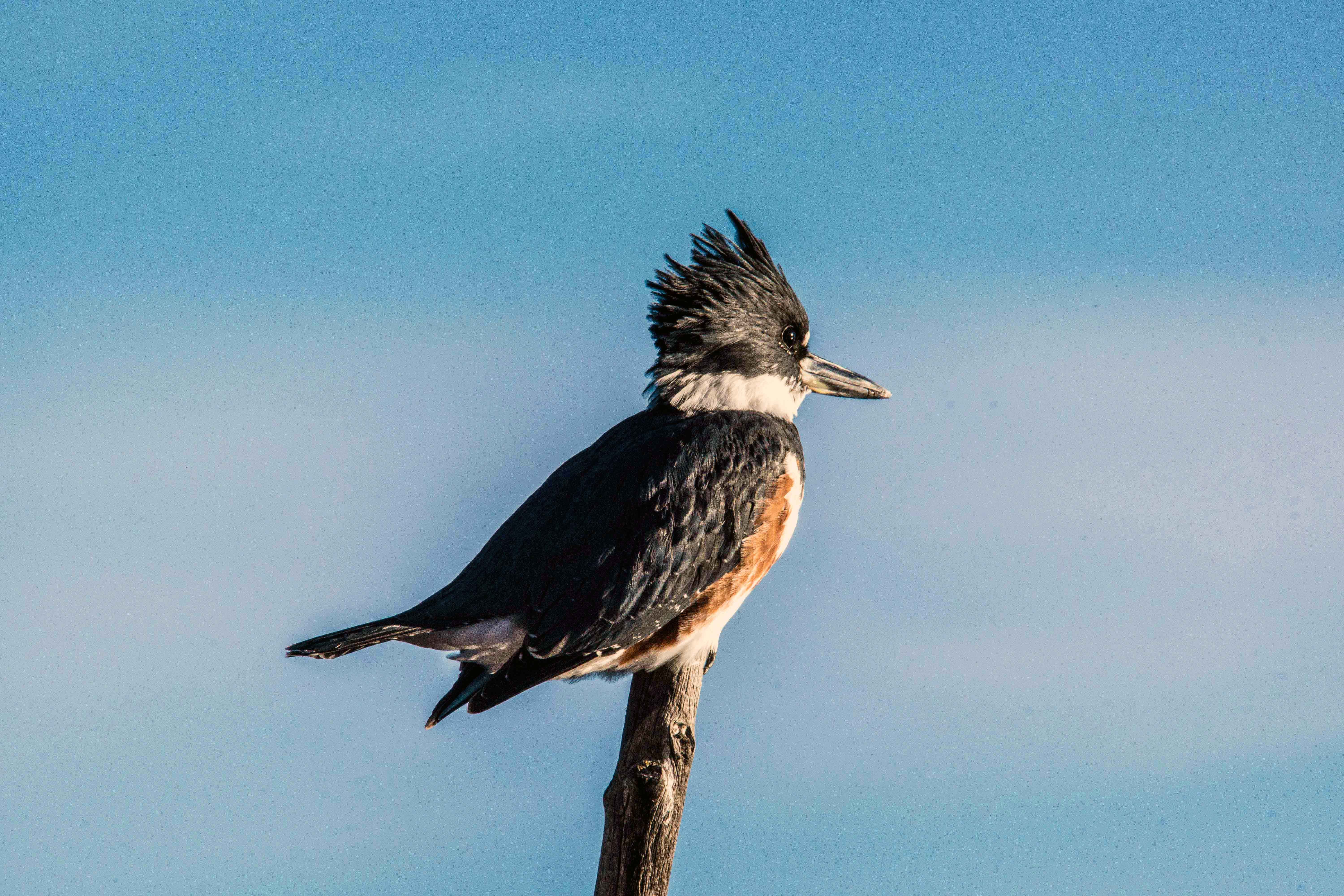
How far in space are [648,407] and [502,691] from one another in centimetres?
180

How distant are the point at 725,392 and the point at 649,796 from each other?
2147mm

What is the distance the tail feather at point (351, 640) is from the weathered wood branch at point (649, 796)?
1099mm

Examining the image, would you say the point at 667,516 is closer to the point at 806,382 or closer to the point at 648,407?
the point at 648,407

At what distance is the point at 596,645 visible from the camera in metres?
5.28

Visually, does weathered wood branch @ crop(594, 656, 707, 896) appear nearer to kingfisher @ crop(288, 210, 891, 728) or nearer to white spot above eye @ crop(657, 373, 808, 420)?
kingfisher @ crop(288, 210, 891, 728)

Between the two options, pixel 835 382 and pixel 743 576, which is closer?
pixel 743 576

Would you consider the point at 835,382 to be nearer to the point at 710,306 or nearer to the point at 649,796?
the point at 710,306

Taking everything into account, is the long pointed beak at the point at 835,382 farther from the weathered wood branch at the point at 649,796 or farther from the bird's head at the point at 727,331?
the weathered wood branch at the point at 649,796

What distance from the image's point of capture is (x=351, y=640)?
5230 millimetres

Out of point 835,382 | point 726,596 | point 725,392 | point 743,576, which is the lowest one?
point 726,596

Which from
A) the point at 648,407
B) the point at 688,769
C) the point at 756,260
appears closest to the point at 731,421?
the point at 648,407

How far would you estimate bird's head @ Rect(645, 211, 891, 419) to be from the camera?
20.2 feet

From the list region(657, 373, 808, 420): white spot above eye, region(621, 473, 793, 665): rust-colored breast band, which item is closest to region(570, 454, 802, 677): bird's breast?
region(621, 473, 793, 665): rust-colored breast band

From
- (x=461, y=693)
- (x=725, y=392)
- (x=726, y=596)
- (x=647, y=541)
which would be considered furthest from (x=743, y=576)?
(x=461, y=693)
